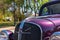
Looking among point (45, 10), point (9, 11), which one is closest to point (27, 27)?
point (45, 10)

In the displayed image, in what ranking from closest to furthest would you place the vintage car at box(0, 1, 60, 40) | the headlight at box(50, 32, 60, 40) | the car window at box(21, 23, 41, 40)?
the headlight at box(50, 32, 60, 40) < the vintage car at box(0, 1, 60, 40) < the car window at box(21, 23, 41, 40)

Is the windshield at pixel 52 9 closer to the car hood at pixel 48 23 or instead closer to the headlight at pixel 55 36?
the car hood at pixel 48 23

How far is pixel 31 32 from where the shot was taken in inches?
124

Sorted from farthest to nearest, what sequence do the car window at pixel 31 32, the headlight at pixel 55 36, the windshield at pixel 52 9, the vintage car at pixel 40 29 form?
the windshield at pixel 52 9
the car window at pixel 31 32
the vintage car at pixel 40 29
the headlight at pixel 55 36

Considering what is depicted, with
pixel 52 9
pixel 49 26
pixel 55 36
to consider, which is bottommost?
pixel 55 36

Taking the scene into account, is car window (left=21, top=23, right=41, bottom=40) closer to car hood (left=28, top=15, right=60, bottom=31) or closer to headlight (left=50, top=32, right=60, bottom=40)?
car hood (left=28, top=15, right=60, bottom=31)

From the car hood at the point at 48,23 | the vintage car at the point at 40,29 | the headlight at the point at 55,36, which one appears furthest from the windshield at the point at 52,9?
the headlight at the point at 55,36

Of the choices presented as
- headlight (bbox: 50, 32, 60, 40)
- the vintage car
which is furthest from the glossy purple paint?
headlight (bbox: 50, 32, 60, 40)

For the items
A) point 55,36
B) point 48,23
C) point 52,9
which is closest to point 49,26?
point 48,23

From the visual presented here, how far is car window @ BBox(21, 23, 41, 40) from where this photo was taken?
307cm

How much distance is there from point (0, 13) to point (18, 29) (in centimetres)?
2736

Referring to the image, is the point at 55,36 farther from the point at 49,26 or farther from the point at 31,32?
the point at 31,32

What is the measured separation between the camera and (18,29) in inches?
145

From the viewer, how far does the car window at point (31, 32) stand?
10.1 ft
